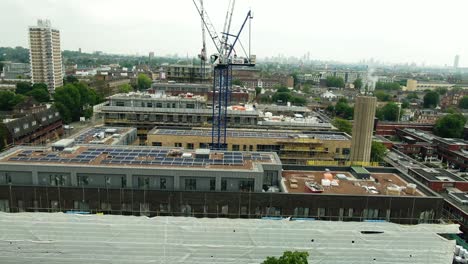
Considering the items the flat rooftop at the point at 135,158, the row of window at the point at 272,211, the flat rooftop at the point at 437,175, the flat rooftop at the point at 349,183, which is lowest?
the flat rooftop at the point at 437,175

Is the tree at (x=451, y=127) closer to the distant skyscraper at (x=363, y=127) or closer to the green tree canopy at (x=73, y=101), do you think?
the distant skyscraper at (x=363, y=127)

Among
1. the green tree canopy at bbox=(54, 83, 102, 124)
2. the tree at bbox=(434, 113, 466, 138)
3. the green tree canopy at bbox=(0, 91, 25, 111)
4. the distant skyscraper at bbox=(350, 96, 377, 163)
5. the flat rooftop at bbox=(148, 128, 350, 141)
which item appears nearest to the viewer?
the distant skyscraper at bbox=(350, 96, 377, 163)

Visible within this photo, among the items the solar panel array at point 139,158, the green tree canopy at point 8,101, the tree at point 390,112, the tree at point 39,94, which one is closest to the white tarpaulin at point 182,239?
the solar panel array at point 139,158

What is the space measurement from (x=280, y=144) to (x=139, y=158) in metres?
24.7

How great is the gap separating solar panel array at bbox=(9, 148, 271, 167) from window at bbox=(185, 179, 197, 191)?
209cm

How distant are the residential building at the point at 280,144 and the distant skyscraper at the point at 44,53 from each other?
112 m

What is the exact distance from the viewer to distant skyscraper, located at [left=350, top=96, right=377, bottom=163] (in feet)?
167

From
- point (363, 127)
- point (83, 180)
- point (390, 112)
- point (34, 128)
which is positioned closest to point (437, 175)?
point (363, 127)

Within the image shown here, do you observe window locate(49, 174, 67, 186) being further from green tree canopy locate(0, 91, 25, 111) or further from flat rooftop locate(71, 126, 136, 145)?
green tree canopy locate(0, 91, 25, 111)

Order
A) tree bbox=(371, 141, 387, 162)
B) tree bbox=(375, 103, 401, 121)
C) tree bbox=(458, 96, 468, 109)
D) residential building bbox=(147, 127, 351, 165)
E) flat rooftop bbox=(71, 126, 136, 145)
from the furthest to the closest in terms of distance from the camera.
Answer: tree bbox=(458, 96, 468, 109) < tree bbox=(375, 103, 401, 121) < tree bbox=(371, 141, 387, 162) < residential building bbox=(147, 127, 351, 165) < flat rooftop bbox=(71, 126, 136, 145)

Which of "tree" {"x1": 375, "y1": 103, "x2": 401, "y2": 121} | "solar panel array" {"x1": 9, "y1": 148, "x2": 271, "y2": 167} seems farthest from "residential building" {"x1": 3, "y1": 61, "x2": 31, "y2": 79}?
"tree" {"x1": 375, "y1": 103, "x2": 401, "y2": 121}

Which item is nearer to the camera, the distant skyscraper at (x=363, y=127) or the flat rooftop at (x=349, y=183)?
the flat rooftop at (x=349, y=183)

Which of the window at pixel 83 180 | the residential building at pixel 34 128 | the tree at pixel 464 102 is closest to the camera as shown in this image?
the window at pixel 83 180

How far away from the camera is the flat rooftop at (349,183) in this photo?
36.2 m
